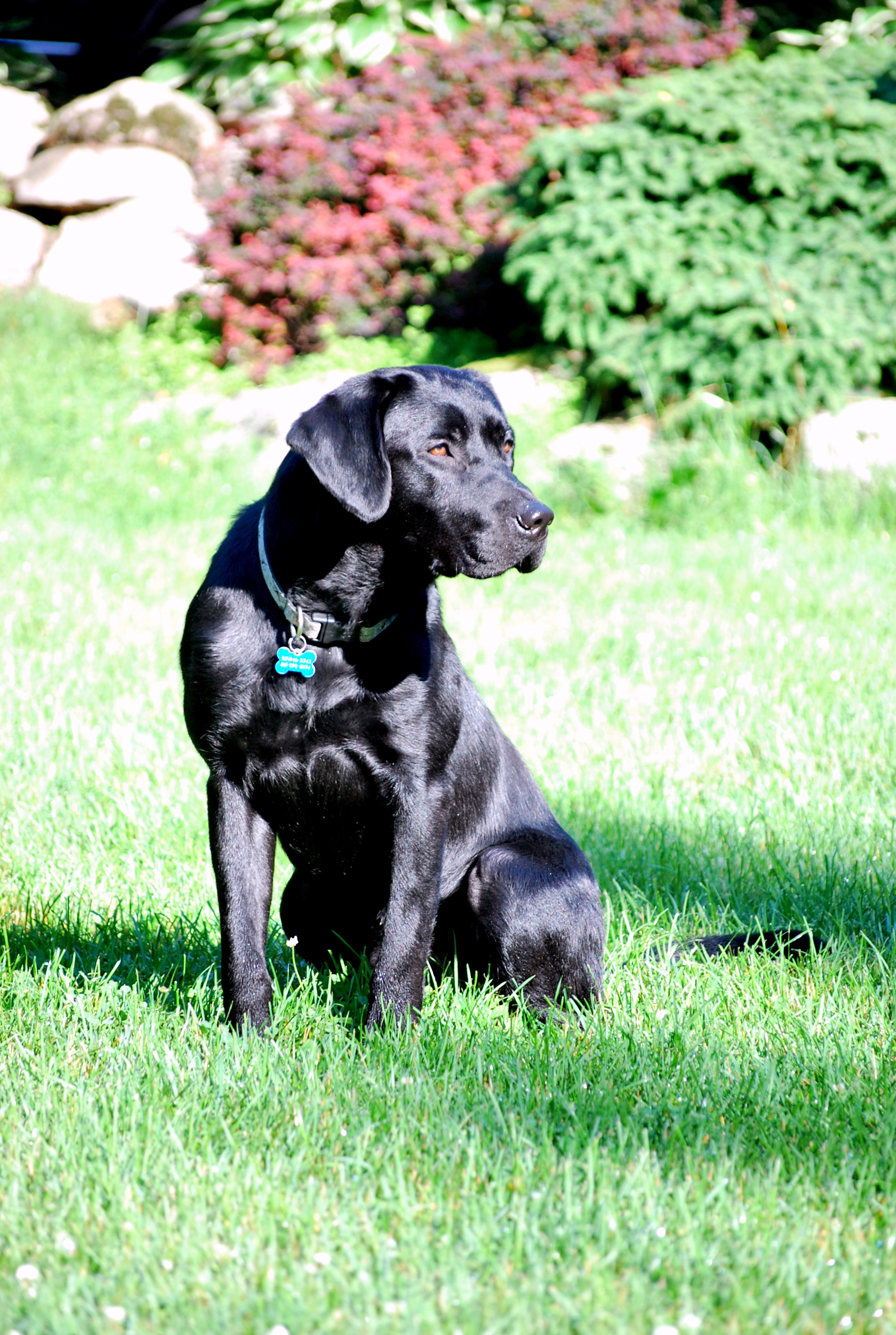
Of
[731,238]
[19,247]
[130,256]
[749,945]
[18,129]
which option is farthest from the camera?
[18,129]

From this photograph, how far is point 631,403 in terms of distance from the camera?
342 inches

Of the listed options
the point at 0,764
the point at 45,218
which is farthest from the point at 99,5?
the point at 0,764

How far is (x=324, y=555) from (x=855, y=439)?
5639mm

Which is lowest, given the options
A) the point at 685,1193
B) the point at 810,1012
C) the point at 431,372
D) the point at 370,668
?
the point at 810,1012

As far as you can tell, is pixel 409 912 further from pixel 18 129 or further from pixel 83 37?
pixel 83 37

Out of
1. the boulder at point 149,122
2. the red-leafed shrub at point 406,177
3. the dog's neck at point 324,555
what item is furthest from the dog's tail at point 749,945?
the boulder at point 149,122

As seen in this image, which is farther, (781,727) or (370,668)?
(781,727)

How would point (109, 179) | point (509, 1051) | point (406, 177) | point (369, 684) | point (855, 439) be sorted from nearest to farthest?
1. point (509, 1051)
2. point (369, 684)
3. point (855, 439)
4. point (406, 177)
5. point (109, 179)

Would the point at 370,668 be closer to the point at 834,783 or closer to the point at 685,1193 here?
the point at 685,1193

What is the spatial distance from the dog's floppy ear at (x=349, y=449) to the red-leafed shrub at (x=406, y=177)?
8.22 meters

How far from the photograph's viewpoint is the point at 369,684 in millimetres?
2564

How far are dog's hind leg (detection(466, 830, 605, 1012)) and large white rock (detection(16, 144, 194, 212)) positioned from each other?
37.2 feet

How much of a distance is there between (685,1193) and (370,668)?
1.17 metres

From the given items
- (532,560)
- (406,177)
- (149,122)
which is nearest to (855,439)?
(406,177)
